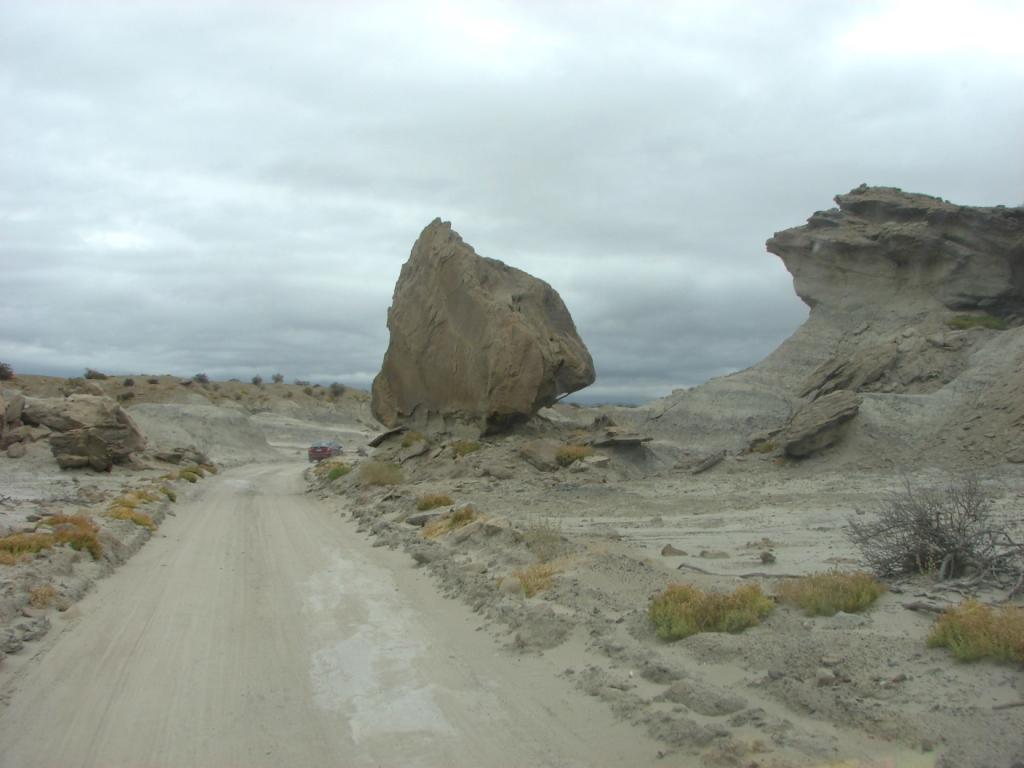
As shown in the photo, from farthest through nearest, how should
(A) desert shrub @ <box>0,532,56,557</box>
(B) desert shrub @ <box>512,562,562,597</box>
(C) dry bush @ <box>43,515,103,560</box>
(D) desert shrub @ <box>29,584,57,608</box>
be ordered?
1. (C) dry bush @ <box>43,515,103,560</box>
2. (A) desert shrub @ <box>0,532,56,557</box>
3. (D) desert shrub @ <box>29,584,57,608</box>
4. (B) desert shrub @ <box>512,562,562,597</box>

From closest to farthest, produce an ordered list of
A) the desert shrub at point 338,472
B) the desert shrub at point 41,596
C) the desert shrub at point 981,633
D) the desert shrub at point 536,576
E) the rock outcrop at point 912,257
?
1. the desert shrub at point 981,633
2. the desert shrub at point 536,576
3. the desert shrub at point 41,596
4. the desert shrub at point 338,472
5. the rock outcrop at point 912,257

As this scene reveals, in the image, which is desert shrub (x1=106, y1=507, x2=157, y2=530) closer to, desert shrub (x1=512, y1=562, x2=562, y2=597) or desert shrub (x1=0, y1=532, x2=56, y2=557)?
desert shrub (x1=0, y1=532, x2=56, y2=557)

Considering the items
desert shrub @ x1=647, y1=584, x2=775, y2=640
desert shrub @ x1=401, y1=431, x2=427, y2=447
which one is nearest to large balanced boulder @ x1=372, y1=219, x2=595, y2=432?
desert shrub @ x1=401, y1=431, x2=427, y2=447

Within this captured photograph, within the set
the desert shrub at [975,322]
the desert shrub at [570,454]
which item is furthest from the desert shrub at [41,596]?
the desert shrub at [975,322]

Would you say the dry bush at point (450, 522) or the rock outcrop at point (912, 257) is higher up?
the rock outcrop at point (912, 257)

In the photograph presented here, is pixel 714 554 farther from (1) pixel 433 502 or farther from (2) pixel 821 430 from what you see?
(2) pixel 821 430

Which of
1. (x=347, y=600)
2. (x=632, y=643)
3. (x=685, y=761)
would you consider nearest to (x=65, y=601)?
(x=347, y=600)

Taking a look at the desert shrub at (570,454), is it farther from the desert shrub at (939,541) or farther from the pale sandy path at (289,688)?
the desert shrub at (939,541)

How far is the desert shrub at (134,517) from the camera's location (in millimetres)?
18719

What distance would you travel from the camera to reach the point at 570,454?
25906 millimetres

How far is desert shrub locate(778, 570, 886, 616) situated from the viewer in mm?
7809

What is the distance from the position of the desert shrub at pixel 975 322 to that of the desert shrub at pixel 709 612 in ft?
100

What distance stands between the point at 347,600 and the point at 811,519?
810 centimetres

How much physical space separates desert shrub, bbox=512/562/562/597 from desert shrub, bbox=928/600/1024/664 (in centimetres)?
482
